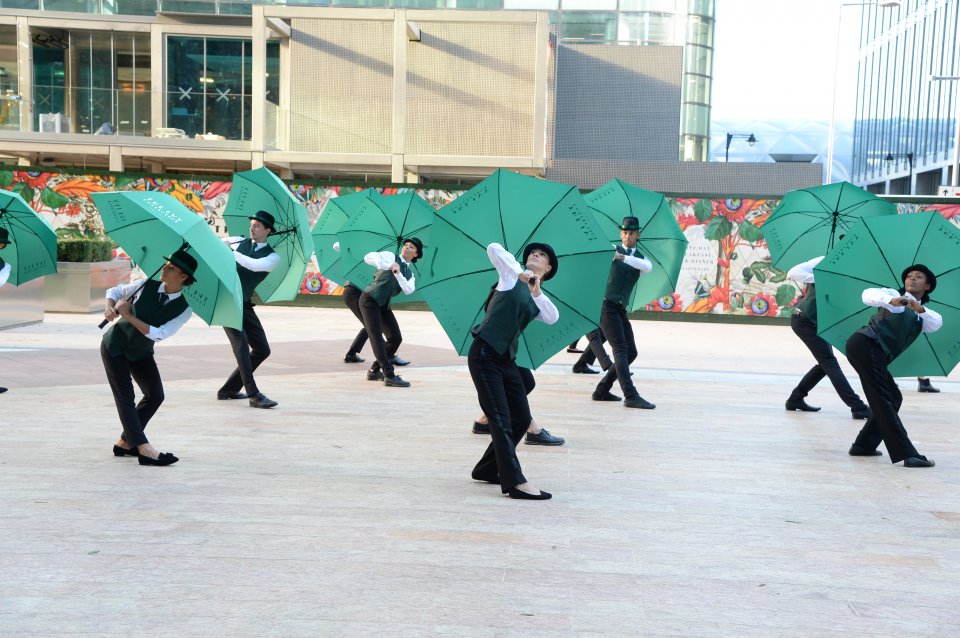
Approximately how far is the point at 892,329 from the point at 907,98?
Answer: 209 ft

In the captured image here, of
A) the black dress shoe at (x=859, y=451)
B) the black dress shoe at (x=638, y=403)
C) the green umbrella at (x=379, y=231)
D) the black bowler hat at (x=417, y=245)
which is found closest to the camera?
the black dress shoe at (x=859, y=451)

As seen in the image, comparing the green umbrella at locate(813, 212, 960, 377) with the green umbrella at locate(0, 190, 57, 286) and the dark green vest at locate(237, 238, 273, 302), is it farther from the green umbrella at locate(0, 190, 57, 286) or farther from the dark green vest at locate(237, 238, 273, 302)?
the green umbrella at locate(0, 190, 57, 286)

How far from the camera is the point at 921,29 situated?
61.5 metres

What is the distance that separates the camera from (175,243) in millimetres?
6598

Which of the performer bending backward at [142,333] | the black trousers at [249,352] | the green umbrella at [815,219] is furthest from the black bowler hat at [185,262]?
the green umbrella at [815,219]

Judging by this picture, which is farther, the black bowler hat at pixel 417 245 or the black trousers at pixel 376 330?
the black bowler hat at pixel 417 245

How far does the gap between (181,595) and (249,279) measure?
17.4 feet

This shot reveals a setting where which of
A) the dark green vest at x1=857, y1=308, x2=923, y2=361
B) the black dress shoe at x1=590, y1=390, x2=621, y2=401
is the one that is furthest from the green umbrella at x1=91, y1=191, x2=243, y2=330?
the black dress shoe at x1=590, y1=390, x2=621, y2=401

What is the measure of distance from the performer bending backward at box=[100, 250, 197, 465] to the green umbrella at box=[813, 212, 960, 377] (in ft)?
15.2

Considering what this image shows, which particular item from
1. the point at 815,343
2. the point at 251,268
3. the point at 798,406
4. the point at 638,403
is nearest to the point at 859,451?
the point at 815,343

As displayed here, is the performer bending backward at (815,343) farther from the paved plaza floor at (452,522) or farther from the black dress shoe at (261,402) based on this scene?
the black dress shoe at (261,402)

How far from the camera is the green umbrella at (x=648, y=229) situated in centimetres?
1074

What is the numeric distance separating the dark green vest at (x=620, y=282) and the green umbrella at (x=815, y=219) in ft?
4.69

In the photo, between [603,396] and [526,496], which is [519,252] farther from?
[603,396]
